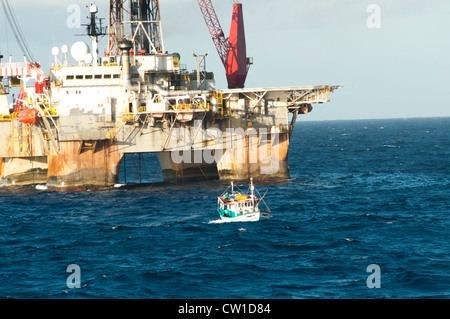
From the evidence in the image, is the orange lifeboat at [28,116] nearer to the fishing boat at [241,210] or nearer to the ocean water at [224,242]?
the ocean water at [224,242]

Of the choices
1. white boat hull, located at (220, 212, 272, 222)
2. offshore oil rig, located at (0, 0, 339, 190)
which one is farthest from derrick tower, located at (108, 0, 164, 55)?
white boat hull, located at (220, 212, 272, 222)

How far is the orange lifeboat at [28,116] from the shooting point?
6569 cm

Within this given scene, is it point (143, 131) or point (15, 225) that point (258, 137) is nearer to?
point (143, 131)

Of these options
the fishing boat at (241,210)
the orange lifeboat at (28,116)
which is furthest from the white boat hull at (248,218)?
the orange lifeboat at (28,116)

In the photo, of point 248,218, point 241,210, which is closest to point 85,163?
point 241,210

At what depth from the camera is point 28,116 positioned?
6569 centimetres

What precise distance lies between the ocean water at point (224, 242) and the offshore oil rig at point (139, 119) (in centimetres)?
316

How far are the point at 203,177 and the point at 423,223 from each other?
1266 inches

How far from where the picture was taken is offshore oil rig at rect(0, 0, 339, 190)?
2616 inches

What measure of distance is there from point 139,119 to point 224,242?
80.5ft

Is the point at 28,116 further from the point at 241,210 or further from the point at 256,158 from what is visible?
the point at 241,210

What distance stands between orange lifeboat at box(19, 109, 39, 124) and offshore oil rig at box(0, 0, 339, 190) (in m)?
0.11

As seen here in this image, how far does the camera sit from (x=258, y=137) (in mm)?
68312

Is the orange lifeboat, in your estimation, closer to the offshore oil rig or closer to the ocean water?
the offshore oil rig
